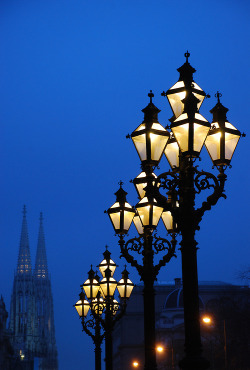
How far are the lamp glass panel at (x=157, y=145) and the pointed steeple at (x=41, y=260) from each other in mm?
168508

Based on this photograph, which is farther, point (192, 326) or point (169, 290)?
point (169, 290)

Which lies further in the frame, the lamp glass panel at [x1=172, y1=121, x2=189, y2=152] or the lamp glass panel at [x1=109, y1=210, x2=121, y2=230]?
the lamp glass panel at [x1=109, y1=210, x2=121, y2=230]

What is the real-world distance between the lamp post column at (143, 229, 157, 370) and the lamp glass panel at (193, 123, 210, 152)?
4613 mm

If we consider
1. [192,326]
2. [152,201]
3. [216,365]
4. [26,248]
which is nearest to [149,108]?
[152,201]

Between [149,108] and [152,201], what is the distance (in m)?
2.81

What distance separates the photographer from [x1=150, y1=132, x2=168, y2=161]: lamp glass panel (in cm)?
1146

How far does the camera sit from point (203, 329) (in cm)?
7756

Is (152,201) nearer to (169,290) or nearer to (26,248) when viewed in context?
(169,290)

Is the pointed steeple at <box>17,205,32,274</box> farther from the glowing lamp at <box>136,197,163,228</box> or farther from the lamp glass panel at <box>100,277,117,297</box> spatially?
the glowing lamp at <box>136,197,163,228</box>

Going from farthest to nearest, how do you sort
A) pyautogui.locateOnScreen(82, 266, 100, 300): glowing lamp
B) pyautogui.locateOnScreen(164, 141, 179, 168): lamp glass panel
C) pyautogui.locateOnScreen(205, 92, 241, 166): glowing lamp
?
pyautogui.locateOnScreen(82, 266, 100, 300): glowing lamp, pyautogui.locateOnScreen(164, 141, 179, 168): lamp glass panel, pyautogui.locateOnScreen(205, 92, 241, 166): glowing lamp

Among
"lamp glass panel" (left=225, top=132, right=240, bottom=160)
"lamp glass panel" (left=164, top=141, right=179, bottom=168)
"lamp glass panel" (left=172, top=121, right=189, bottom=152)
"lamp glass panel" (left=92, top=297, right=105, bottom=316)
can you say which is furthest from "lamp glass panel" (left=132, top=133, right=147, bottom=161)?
"lamp glass panel" (left=92, top=297, right=105, bottom=316)

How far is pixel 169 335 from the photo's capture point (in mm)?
90688

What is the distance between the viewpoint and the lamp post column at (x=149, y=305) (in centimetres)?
1413

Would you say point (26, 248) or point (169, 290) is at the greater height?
Answer: point (26, 248)
